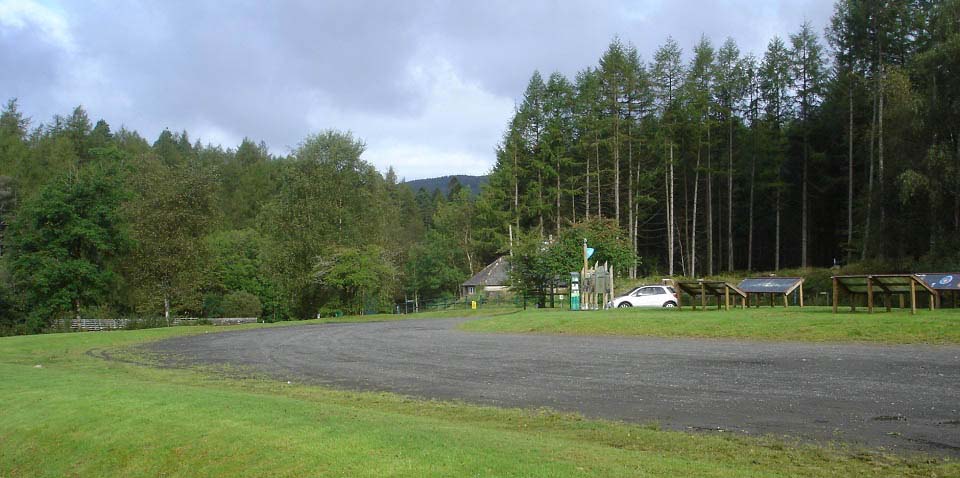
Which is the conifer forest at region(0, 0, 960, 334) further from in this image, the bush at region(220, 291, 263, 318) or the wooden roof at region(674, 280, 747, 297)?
the wooden roof at region(674, 280, 747, 297)

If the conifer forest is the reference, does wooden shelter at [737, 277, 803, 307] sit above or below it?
below

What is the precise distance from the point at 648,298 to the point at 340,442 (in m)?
30.3

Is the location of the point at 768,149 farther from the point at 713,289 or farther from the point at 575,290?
the point at 713,289

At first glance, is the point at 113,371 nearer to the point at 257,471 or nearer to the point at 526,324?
the point at 257,471

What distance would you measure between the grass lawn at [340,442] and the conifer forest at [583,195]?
111ft

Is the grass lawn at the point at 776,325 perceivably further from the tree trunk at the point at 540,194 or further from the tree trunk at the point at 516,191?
the tree trunk at the point at 516,191

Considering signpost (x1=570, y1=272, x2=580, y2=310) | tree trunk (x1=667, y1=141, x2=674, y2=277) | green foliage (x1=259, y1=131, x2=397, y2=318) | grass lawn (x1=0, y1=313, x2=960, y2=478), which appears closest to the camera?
grass lawn (x1=0, y1=313, x2=960, y2=478)

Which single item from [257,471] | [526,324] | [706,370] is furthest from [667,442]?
[526,324]

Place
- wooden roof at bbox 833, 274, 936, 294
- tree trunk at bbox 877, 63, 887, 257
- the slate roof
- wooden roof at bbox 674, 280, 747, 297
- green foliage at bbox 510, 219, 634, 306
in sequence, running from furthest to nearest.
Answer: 1. the slate roof
2. green foliage at bbox 510, 219, 634, 306
3. tree trunk at bbox 877, 63, 887, 257
4. wooden roof at bbox 674, 280, 747, 297
5. wooden roof at bbox 833, 274, 936, 294

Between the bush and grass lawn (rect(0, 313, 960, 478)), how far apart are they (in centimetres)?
5135

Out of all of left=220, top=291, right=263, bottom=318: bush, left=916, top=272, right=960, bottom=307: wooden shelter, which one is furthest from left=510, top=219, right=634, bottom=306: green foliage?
left=220, top=291, right=263, bottom=318: bush

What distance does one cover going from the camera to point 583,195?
65000mm

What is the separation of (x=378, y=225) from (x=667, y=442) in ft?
186

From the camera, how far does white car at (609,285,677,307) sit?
35.9 m
